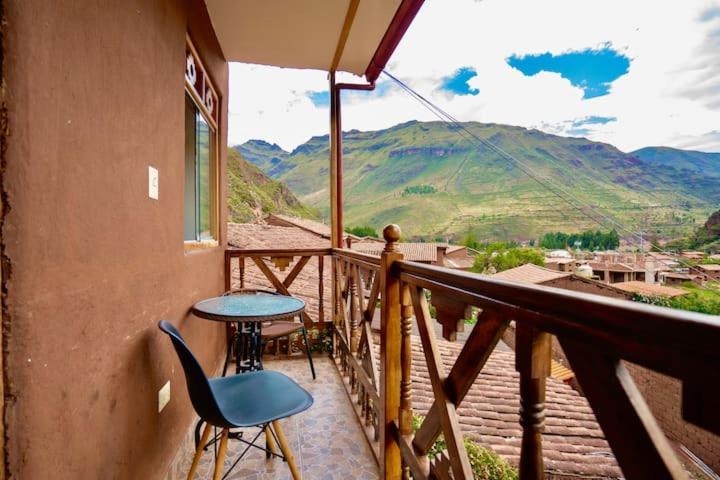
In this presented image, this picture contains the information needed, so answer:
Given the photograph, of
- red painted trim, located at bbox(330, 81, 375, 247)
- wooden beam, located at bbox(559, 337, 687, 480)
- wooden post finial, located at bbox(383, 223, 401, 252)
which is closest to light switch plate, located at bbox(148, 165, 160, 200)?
wooden post finial, located at bbox(383, 223, 401, 252)

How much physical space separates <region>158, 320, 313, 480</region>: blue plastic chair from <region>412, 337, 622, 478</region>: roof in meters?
1.77

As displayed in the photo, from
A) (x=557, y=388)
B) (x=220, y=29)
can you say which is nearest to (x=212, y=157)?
(x=220, y=29)

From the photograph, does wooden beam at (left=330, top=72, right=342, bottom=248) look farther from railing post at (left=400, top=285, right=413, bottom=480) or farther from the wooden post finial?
railing post at (left=400, top=285, right=413, bottom=480)

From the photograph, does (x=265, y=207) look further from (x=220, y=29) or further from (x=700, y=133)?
(x=700, y=133)

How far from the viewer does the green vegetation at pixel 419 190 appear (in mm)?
22114

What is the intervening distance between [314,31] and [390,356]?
2.56 m

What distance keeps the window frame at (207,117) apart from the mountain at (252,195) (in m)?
2.05

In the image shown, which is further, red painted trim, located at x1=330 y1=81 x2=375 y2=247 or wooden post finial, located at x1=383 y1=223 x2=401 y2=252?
red painted trim, located at x1=330 y1=81 x2=375 y2=247

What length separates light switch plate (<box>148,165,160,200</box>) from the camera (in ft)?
4.68

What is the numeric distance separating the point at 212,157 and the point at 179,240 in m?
1.48

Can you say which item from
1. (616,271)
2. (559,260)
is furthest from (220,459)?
(559,260)

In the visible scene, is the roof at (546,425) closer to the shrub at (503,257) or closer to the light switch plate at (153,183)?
the light switch plate at (153,183)

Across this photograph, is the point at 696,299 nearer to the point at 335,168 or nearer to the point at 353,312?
the point at 353,312

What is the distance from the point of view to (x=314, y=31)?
2.88 metres
